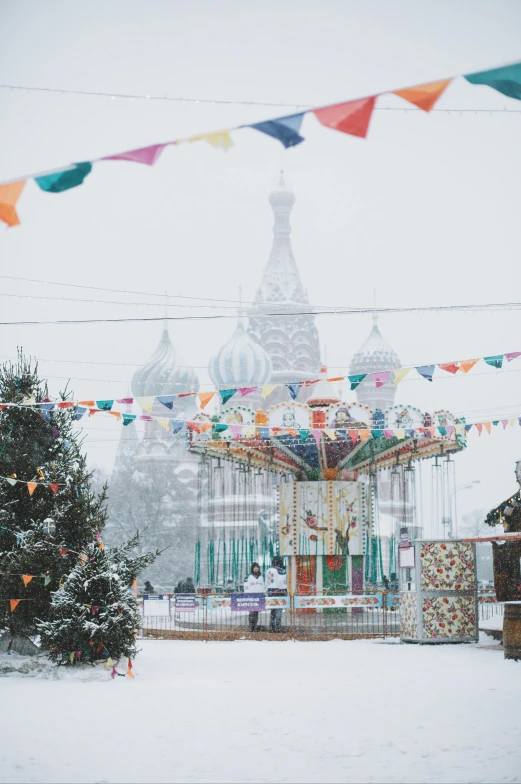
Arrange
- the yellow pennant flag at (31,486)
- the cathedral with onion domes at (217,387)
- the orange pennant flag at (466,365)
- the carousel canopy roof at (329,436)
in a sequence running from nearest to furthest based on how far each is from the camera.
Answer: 1. the yellow pennant flag at (31,486)
2. the orange pennant flag at (466,365)
3. the carousel canopy roof at (329,436)
4. the cathedral with onion domes at (217,387)

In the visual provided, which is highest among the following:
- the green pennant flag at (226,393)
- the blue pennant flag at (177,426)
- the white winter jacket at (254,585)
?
the green pennant flag at (226,393)

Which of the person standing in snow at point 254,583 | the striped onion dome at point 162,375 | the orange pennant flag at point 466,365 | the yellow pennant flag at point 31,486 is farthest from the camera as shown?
the striped onion dome at point 162,375

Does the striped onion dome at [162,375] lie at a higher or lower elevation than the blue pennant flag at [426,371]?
higher

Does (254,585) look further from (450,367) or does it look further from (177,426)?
(450,367)

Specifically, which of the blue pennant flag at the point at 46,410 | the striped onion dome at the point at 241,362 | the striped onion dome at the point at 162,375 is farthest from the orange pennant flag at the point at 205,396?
the striped onion dome at the point at 162,375

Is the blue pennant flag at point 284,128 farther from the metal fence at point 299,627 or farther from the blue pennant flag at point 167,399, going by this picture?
the metal fence at point 299,627

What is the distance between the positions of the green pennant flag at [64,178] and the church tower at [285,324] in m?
65.6

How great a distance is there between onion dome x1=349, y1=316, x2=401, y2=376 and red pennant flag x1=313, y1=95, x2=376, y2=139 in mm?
68494

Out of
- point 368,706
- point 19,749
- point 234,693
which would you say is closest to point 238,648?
point 234,693

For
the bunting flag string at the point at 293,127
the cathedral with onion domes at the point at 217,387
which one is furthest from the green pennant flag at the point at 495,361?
the cathedral with onion domes at the point at 217,387

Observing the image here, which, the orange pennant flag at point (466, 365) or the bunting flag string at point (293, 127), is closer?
the bunting flag string at point (293, 127)

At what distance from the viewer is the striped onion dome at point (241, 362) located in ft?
223

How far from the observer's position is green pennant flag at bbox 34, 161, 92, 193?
21.5 ft

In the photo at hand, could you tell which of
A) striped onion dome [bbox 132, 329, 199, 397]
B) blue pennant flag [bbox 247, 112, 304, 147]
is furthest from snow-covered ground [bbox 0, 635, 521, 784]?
striped onion dome [bbox 132, 329, 199, 397]
